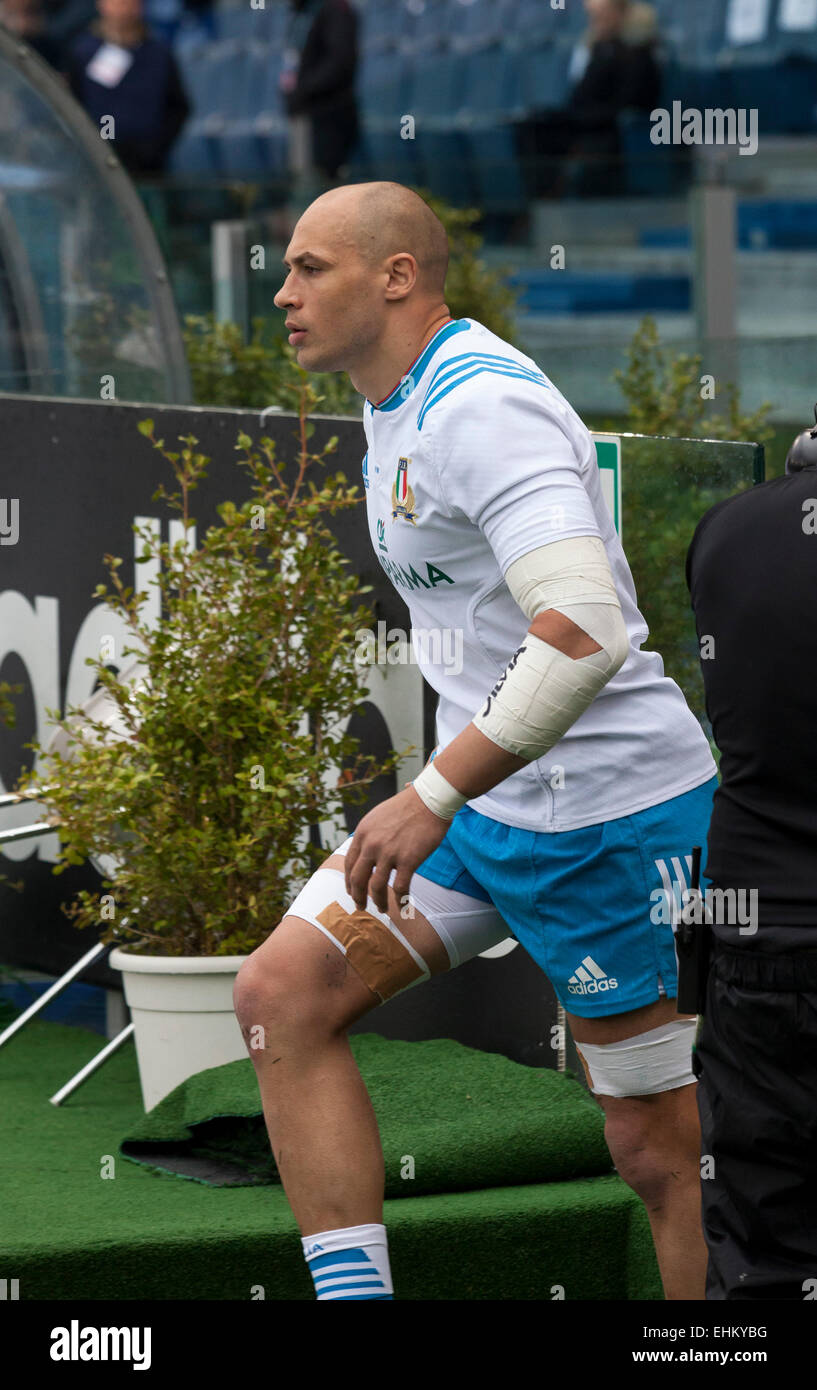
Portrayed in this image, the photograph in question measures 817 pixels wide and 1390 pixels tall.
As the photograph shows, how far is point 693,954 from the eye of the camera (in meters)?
2.73

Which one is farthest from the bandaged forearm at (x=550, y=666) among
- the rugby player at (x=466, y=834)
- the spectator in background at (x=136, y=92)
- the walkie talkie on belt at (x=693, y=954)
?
the spectator in background at (x=136, y=92)


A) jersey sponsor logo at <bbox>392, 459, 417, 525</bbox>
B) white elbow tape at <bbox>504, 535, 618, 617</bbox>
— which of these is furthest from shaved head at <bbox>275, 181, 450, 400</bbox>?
white elbow tape at <bbox>504, 535, 618, 617</bbox>

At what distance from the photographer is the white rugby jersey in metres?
2.90

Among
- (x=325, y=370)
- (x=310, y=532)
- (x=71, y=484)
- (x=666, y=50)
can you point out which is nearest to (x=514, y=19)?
(x=666, y=50)

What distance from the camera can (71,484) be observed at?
5.69 meters

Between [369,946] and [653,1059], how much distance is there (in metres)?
0.48

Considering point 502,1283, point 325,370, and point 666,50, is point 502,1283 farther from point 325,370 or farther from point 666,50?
point 666,50

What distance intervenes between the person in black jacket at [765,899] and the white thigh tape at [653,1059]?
51cm

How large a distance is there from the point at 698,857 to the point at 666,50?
1014 cm

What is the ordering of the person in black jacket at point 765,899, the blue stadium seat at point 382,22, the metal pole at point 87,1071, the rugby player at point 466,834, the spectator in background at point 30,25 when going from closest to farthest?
1. the person in black jacket at point 765,899
2. the rugby player at point 466,834
3. the metal pole at point 87,1071
4. the spectator in background at point 30,25
5. the blue stadium seat at point 382,22

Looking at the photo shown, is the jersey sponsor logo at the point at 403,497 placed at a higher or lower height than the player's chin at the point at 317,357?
lower

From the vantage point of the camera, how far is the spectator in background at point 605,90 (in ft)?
35.7

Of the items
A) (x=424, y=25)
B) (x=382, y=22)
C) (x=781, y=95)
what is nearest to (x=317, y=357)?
(x=781, y=95)

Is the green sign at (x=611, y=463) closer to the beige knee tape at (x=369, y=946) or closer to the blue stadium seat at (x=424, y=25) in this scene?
the beige knee tape at (x=369, y=946)
